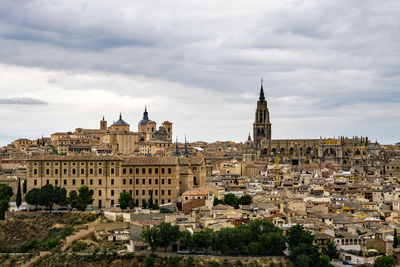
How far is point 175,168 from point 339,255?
24.6 meters

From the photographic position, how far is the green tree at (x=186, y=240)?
2217 inches

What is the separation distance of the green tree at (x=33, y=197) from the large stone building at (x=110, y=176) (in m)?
4.02

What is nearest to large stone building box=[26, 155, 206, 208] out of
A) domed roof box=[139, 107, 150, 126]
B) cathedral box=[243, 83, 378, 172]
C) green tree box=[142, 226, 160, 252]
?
green tree box=[142, 226, 160, 252]

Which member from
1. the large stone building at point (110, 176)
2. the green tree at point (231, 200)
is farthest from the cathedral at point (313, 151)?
the large stone building at point (110, 176)

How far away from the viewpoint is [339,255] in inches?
2213

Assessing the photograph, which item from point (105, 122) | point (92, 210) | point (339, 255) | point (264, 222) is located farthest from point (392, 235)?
point (105, 122)

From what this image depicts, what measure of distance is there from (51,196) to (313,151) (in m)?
88.8

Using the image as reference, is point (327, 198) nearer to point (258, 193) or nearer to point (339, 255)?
point (258, 193)

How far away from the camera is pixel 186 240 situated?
5644 cm

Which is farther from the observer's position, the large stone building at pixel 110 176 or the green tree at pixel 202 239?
the large stone building at pixel 110 176

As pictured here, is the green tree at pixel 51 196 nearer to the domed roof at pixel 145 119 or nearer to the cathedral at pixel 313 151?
the cathedral at pixel 313 151

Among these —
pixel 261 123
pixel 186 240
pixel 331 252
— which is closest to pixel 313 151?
pixel 261 123

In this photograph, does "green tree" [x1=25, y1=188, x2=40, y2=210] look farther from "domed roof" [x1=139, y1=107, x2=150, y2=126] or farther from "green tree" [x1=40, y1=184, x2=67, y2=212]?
"domed roof" [x1=139, y1=107, x2=150, y2=126]

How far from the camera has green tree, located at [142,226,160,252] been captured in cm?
5616
